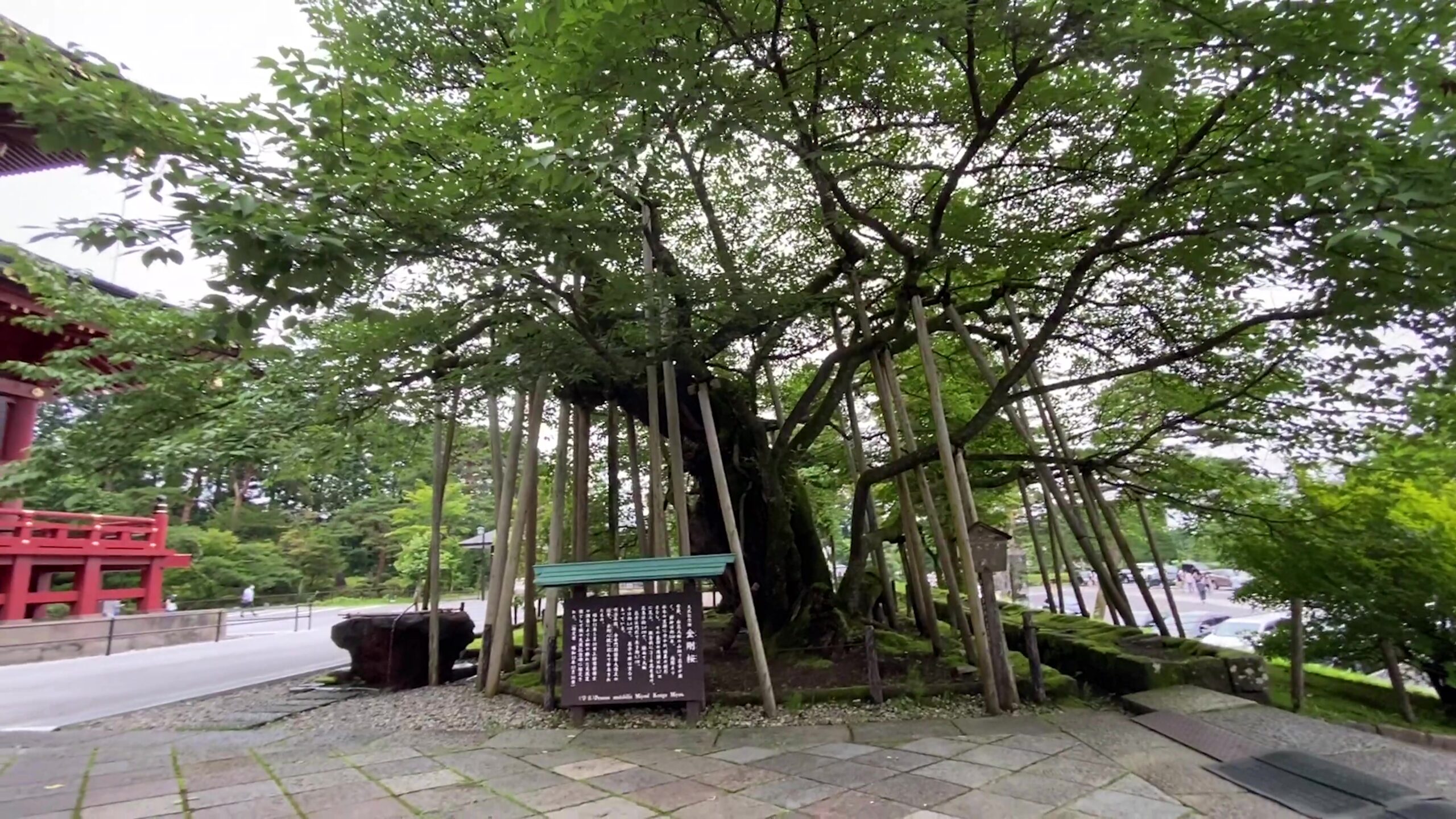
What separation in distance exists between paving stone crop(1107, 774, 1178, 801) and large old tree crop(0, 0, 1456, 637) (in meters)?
2.70

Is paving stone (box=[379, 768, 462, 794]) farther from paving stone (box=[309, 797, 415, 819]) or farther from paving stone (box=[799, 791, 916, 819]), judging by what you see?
paving stone (box=[799, 791, 916, 819])

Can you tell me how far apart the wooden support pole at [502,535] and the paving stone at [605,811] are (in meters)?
3.07

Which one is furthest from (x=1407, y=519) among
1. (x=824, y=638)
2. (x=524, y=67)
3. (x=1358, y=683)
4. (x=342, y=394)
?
(x=342, y=394)

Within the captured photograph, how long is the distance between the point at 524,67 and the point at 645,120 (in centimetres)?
75

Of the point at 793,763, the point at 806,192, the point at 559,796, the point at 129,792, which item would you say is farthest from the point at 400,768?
the point at 806,192

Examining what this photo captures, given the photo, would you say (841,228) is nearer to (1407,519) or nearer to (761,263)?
(761,263)

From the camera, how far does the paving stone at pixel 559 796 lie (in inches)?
148

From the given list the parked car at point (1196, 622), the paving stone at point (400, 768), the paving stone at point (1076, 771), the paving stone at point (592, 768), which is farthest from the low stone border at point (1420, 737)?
the parked car at point (1196, 622)

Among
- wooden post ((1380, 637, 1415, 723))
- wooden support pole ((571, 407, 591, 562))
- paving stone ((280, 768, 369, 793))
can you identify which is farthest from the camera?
wooden support pole ((571, 407, 591, 562))

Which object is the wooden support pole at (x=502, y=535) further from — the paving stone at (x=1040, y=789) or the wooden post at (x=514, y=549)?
the paving stone at (x=1040, y=789)

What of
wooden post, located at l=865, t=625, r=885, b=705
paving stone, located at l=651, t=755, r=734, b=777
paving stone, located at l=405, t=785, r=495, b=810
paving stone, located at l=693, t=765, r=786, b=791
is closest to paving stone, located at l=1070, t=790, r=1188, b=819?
paving stone, located at l=651, t=755, r=734, b=777

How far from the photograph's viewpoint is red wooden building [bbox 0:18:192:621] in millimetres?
6598

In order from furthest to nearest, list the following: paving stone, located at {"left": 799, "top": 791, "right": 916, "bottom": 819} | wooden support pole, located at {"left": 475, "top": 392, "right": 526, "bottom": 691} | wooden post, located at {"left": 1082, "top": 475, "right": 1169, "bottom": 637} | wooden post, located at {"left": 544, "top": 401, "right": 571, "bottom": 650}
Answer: wooden post, located at {"left": 1082, "top": 475, "right": 1169, "bottom": 637} → wooden support pole, located at {"left": 475, "top": 392, "right": 526, "bottom": 691} → wooden post, located at {"left": 544, "top": 401, "right": 571, "bottom": 650} → paving stone, located at {"left": 799, "top": 791, "right": 916, "bottom": 819}

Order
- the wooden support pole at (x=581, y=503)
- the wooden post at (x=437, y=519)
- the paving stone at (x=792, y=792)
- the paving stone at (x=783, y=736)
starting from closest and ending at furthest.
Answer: the paving stone at (x=792, y=792) < the paving stone at (x=783, y=736) < the wooden support pole at (x=581, y=503) < the wooden post at (x=437, y=519)
